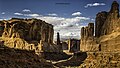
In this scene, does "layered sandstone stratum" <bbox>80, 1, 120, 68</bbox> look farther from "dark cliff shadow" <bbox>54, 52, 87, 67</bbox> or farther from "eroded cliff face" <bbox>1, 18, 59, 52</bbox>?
"eroded cliff face" <bbox>1, 18, 59, 52</bbox>

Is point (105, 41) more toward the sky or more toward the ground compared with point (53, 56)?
more toward the sky

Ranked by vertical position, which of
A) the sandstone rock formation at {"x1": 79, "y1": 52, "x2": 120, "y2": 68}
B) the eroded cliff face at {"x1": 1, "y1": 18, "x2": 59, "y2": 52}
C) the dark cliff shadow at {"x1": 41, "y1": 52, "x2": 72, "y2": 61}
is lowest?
the dark cliff shadow at {"x1": 41, "y1": 52, "x2": 72, "y2": 61}

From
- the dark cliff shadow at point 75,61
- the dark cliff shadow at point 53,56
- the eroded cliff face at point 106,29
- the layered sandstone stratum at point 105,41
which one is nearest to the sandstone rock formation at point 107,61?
the layered sandstone stratum at point 105,41

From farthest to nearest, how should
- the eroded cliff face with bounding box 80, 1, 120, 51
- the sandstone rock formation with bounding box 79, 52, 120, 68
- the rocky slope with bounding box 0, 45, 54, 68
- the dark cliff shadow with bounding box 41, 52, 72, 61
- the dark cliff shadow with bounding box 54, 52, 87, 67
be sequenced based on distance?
the dark cliff shadow with bounding box 41, 52, 72, 61
the dark cliff shadow with bounding box 54, 52, 87, 67
the eroded cliff face with bounding box 80, 1, 120, 51
the sandstone rock formation with bounding box 79, 52, 120, 68
the rocky slope with bounding box 0, 45, 54, 68

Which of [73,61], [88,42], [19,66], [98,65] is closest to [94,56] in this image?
[98,65]

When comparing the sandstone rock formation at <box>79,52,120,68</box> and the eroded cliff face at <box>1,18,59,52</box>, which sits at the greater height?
the sandstone rock formation at <box>79,52,120,68</box>

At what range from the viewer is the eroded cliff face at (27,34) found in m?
143

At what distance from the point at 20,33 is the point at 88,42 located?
189ft

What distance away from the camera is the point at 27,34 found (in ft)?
507

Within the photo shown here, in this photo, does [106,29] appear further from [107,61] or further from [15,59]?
[15,59]

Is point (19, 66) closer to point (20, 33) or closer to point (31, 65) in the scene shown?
point (31, 65)

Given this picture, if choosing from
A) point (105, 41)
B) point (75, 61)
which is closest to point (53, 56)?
point (75, 61)

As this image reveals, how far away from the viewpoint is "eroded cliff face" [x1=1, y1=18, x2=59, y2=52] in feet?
470

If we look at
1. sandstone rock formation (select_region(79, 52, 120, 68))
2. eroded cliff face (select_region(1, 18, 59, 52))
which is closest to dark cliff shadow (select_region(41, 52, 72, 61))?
eroded cliff face (select_region(1, 18, 59, 52))
